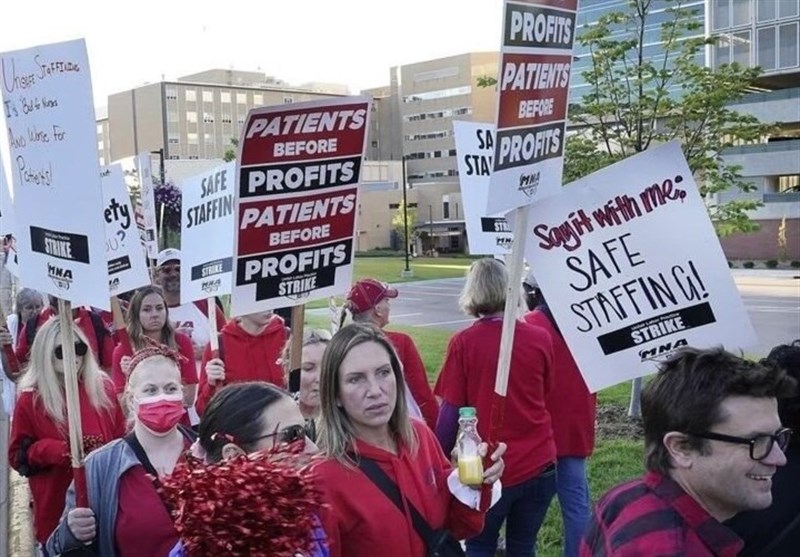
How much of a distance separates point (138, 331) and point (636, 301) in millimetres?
3819

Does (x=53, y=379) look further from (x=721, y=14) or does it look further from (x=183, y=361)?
(x=721, y=14)

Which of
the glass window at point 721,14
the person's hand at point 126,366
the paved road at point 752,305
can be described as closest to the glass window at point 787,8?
the glass window at point 721,14

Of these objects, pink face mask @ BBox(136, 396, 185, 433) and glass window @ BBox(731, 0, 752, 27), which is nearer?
pink face mask @ BBox(136, 396, 185, 433)

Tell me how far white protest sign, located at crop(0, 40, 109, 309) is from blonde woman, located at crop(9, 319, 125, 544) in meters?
0.97

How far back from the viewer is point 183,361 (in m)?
6.39

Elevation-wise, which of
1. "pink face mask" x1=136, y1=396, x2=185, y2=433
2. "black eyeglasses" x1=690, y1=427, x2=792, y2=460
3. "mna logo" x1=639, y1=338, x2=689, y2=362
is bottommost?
"pink face mask" x1=136, y1=396, x2=185, y2=433

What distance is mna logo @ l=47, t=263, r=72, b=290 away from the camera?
12.6ft

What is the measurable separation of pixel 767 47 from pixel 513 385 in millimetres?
48262

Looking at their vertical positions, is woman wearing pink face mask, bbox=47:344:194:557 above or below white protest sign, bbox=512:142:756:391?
below

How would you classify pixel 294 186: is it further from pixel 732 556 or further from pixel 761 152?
pixel 761 152

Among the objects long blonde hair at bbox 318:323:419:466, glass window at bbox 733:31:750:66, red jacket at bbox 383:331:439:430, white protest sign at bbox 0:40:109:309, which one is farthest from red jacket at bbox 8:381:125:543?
glass window at bbox 733:31:750:66

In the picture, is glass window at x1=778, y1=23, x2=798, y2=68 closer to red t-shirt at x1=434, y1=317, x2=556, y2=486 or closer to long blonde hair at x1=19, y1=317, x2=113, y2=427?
red t-shirt at x1=434, y1=317, x2=556, y2=486

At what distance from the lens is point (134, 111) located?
350 ft

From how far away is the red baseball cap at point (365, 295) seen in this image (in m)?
5.68
